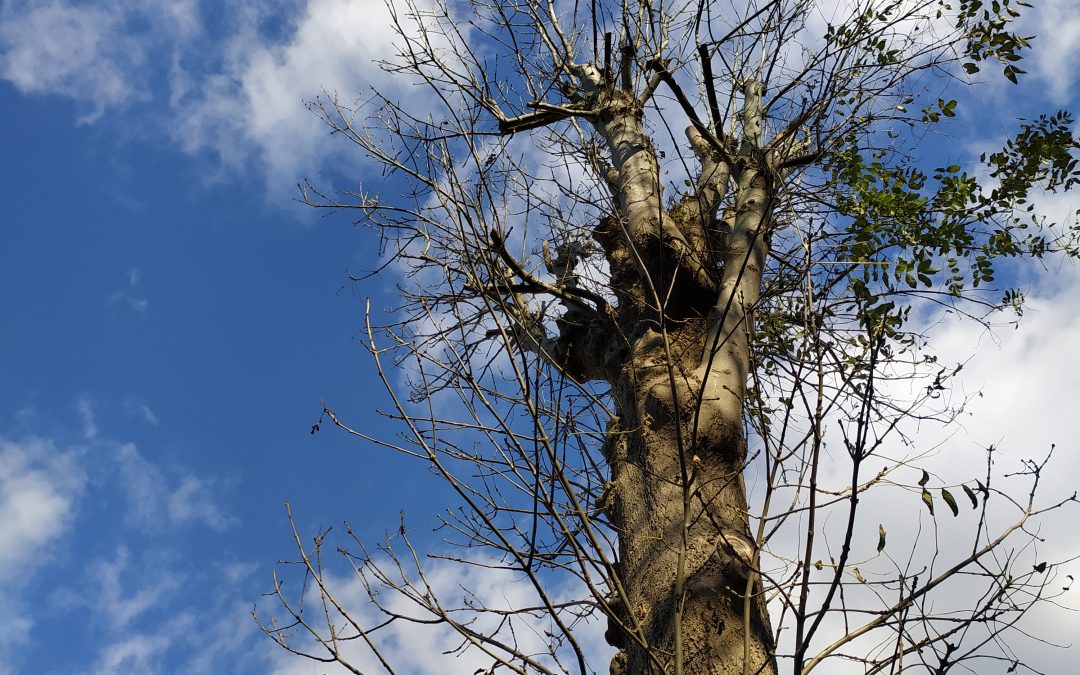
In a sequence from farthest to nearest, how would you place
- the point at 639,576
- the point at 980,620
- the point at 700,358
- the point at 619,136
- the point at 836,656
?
1. the point at 619,136
2. the point at 700,358
3. the point at 639,576
4. the point at 836,656
5. the point at 980,620

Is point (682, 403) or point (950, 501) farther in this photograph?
point (682, 403)

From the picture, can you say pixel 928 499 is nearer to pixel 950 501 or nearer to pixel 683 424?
pixel 950 501

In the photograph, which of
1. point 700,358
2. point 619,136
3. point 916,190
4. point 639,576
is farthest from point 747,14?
point 639,576

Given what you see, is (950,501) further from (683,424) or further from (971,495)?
(683,424)

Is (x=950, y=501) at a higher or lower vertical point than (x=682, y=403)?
lower

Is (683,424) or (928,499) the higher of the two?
(683,424)

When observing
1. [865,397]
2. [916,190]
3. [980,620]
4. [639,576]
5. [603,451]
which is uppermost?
[916,190]

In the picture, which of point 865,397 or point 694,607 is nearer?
point 865,397

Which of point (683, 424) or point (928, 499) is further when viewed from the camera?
point (683, 424)

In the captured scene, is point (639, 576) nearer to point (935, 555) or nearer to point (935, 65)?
point (935, 555)

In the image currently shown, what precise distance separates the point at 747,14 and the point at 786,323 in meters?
1.57

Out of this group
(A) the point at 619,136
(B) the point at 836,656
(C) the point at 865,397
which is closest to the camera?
(C) the point at 865,397

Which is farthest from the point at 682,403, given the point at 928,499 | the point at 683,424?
the point at 928,499

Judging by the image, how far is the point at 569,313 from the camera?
3.92 meters
